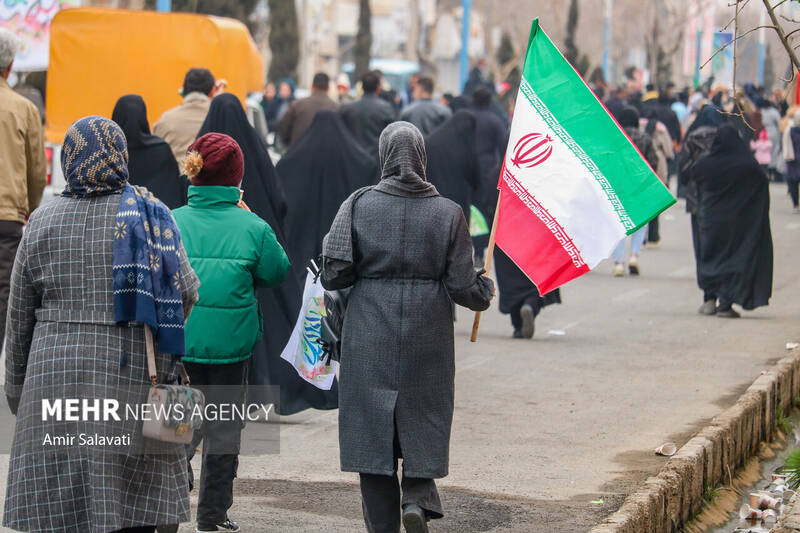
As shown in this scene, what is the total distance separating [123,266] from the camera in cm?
433

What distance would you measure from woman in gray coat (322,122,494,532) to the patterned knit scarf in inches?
32.5

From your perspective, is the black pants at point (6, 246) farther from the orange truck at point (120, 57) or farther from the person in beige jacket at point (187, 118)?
the orange truck at point (120, 57)

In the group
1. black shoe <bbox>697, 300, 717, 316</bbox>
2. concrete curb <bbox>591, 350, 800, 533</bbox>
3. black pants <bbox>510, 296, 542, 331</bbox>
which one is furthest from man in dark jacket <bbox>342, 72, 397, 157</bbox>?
concrete curb <bbox>591, 350, 800, 533</bbox>

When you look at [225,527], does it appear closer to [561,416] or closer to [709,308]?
[561,416]

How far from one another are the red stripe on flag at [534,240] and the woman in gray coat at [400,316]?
583 mm

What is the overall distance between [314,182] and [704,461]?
4.51 meters

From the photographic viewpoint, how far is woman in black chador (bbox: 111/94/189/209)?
316 inches

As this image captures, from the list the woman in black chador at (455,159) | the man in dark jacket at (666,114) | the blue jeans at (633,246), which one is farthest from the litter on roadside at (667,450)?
the man in dark jacket at (666,114)

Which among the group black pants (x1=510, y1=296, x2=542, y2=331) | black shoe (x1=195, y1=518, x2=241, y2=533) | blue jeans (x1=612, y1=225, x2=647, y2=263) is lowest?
blue jeans (x1=612, y1=225, x2=647, y2=263)

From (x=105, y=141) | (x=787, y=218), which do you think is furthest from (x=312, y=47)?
(x=105, y=141)

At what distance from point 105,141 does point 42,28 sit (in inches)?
404

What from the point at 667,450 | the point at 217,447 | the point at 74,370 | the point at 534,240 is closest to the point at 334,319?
the point at 217,447

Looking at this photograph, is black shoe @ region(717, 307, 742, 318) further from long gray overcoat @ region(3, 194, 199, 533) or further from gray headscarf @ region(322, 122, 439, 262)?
long gray overcoat @ region(3, 194, 199, 533)

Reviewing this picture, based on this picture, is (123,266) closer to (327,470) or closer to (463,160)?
(327,470)
